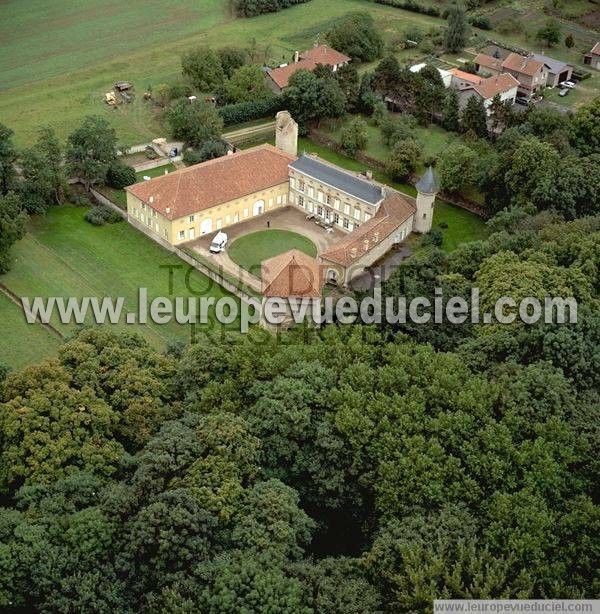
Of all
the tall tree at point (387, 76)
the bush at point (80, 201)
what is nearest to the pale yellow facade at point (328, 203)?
the bush at point (80, 201)

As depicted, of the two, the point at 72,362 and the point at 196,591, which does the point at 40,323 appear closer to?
the point at 72,362

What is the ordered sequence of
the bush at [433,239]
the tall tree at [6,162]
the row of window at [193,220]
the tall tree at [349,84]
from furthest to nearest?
the tall tree at [349,84], the bush at [433,239], the row of window at [193,220], the tall tree at [6,162]

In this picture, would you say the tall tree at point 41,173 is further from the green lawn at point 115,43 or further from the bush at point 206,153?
the green lawn at point 115,43

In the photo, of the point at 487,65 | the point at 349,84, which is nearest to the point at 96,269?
the point at 349,84

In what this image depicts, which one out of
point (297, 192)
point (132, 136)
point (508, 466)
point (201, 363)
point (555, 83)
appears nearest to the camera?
point (508, 466)

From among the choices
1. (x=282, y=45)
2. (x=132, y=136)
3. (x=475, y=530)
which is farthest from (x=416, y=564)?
(x=282, y=45)

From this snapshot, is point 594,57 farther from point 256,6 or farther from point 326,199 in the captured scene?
point 326,199
